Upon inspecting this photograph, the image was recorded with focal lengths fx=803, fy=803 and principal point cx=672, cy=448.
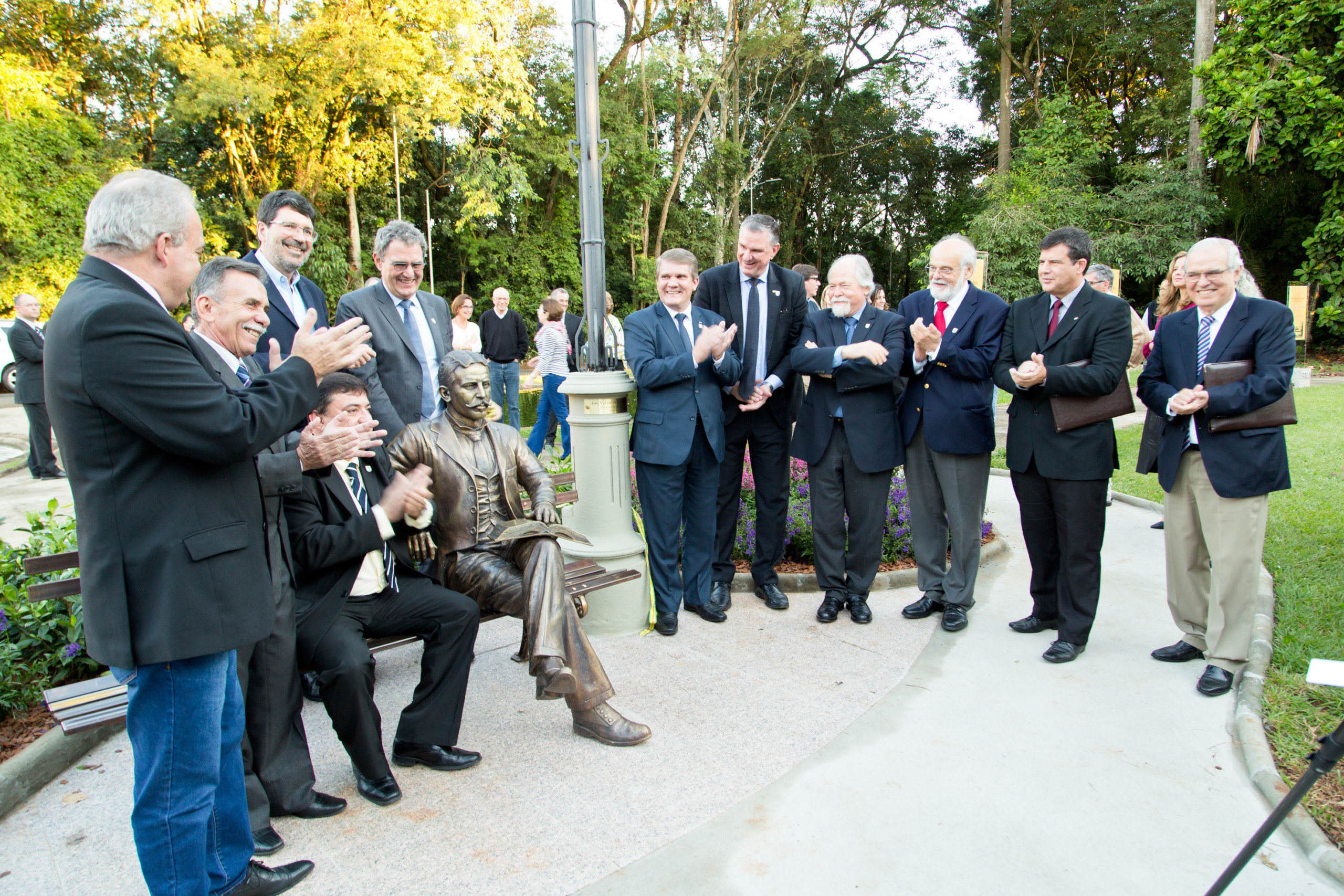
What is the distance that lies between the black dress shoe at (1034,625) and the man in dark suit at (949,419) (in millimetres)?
297

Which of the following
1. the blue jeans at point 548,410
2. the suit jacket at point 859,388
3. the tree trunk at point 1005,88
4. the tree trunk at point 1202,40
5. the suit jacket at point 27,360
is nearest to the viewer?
the suit jacket at point 859,388

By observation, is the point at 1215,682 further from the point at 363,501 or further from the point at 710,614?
the point at 363,501

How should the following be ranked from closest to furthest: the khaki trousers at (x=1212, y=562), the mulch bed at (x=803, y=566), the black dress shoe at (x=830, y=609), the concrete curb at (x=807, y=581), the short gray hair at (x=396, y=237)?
the khaki trousers at (x=1212, y=562)
the short gray hair at (x=396, y=237)
the black dress shoe at (x=830, y=609)
the concrete curb at (x=807, y=581)
the mulch bed at (x=803, y=566)

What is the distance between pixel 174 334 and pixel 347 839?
1.83 m

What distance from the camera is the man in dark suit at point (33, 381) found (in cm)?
886

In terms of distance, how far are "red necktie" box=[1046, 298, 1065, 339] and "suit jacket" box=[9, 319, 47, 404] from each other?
9869 millimetres

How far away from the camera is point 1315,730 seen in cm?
331

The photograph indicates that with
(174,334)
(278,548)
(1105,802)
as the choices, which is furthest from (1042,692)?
(174,334)

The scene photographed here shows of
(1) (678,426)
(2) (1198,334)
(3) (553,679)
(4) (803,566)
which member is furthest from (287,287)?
(2) (1198,334)

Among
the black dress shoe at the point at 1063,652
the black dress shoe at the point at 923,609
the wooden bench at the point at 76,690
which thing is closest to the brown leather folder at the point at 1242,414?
the black dress shoe at the point at 1063,652

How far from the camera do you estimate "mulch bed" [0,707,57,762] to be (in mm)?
3271

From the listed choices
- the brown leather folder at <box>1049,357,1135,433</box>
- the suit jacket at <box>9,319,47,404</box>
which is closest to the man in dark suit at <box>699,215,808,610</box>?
the brown leather folder at <box>1049,357,1135,433</box>

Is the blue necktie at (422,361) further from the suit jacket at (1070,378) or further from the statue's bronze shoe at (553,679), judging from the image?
the suit jacket at (1070,378)

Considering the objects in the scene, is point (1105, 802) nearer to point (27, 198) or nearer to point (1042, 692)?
point (1042, 692)
